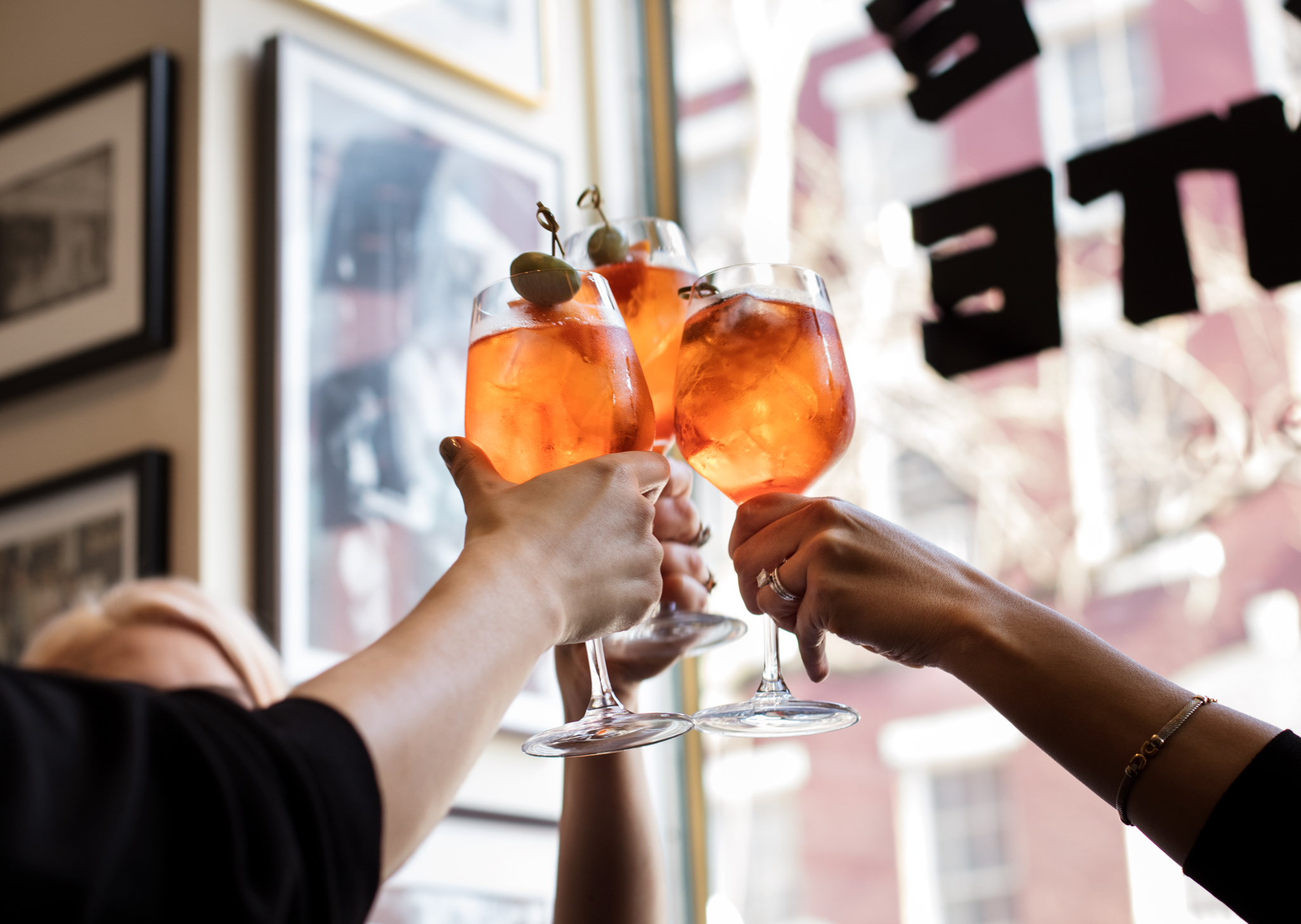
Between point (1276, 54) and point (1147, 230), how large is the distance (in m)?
0.44

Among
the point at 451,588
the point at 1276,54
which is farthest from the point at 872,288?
the point at 451,588

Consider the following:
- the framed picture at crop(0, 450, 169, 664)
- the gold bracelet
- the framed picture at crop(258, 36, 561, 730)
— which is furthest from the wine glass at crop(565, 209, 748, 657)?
the framed picture at crop(0, 450, 169, 664)

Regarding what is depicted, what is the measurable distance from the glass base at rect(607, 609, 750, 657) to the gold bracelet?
0.42 meters

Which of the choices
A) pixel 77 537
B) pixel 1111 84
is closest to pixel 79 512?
pixel 77 537

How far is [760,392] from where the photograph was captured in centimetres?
111

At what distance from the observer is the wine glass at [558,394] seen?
1.04m

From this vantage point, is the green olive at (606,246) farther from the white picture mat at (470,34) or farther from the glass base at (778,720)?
the white picture mat at (470,34)

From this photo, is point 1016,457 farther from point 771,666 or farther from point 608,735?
point 608,735

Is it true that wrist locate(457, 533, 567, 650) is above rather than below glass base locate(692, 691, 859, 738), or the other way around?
above

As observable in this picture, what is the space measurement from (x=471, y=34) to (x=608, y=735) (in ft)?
7.38

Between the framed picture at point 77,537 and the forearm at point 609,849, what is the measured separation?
4.24 feet

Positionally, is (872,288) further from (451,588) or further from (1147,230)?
(451,588)

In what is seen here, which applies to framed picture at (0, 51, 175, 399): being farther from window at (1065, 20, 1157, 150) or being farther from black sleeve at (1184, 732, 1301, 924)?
black sleeve at (1184, 732, 1301, 924)

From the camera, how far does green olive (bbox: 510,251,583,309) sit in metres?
1.06
